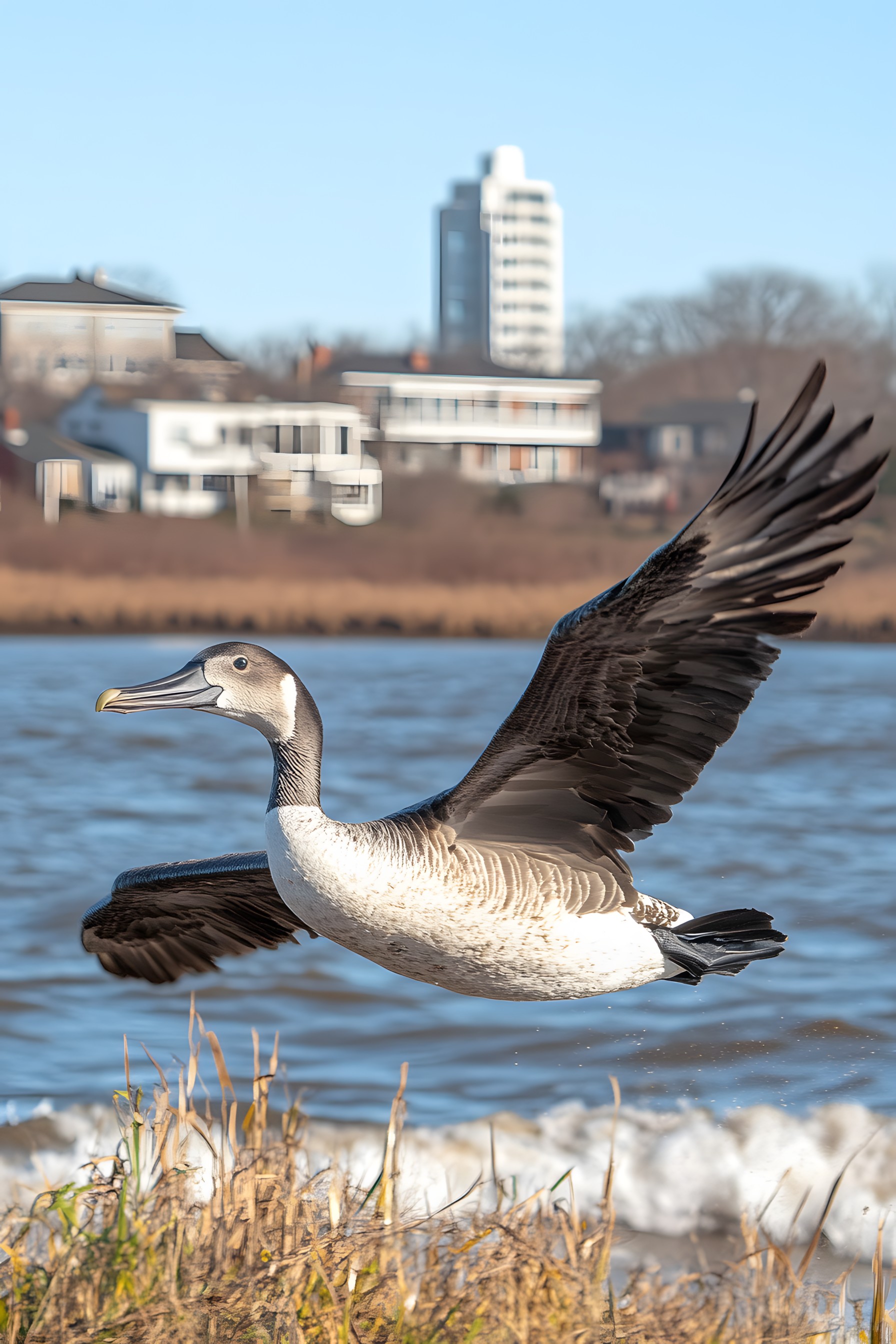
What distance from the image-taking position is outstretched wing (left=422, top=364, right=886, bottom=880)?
3674 millimetres

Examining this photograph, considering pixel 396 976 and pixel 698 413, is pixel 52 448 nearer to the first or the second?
pixel 698 413

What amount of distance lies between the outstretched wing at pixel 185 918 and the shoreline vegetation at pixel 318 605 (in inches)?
1398

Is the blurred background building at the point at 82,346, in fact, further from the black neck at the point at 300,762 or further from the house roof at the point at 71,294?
the black neck at the point at 300,762

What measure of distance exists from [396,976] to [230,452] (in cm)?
5794

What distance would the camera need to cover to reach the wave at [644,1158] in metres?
→ 10.5

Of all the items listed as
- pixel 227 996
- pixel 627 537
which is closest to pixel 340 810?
pixel 227 996

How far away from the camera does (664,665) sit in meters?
4.03

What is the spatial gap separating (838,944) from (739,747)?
16188 millimetres

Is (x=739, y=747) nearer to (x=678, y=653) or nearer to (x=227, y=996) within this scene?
(x=227, y=996)

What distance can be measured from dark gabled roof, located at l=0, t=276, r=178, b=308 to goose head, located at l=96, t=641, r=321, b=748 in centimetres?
6675

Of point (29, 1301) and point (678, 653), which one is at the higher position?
point (678, 653)

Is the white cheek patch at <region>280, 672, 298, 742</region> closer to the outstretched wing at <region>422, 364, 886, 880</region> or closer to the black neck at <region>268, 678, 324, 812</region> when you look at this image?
the black neck at <region>268, 678, 324, 812</region>

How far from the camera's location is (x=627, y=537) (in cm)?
5181

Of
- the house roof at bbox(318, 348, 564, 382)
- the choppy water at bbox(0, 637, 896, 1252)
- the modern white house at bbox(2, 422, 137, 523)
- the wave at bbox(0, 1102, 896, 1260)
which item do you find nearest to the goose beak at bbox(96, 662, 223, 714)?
the choppy water at bbox(0, 637, 896, 1252)
